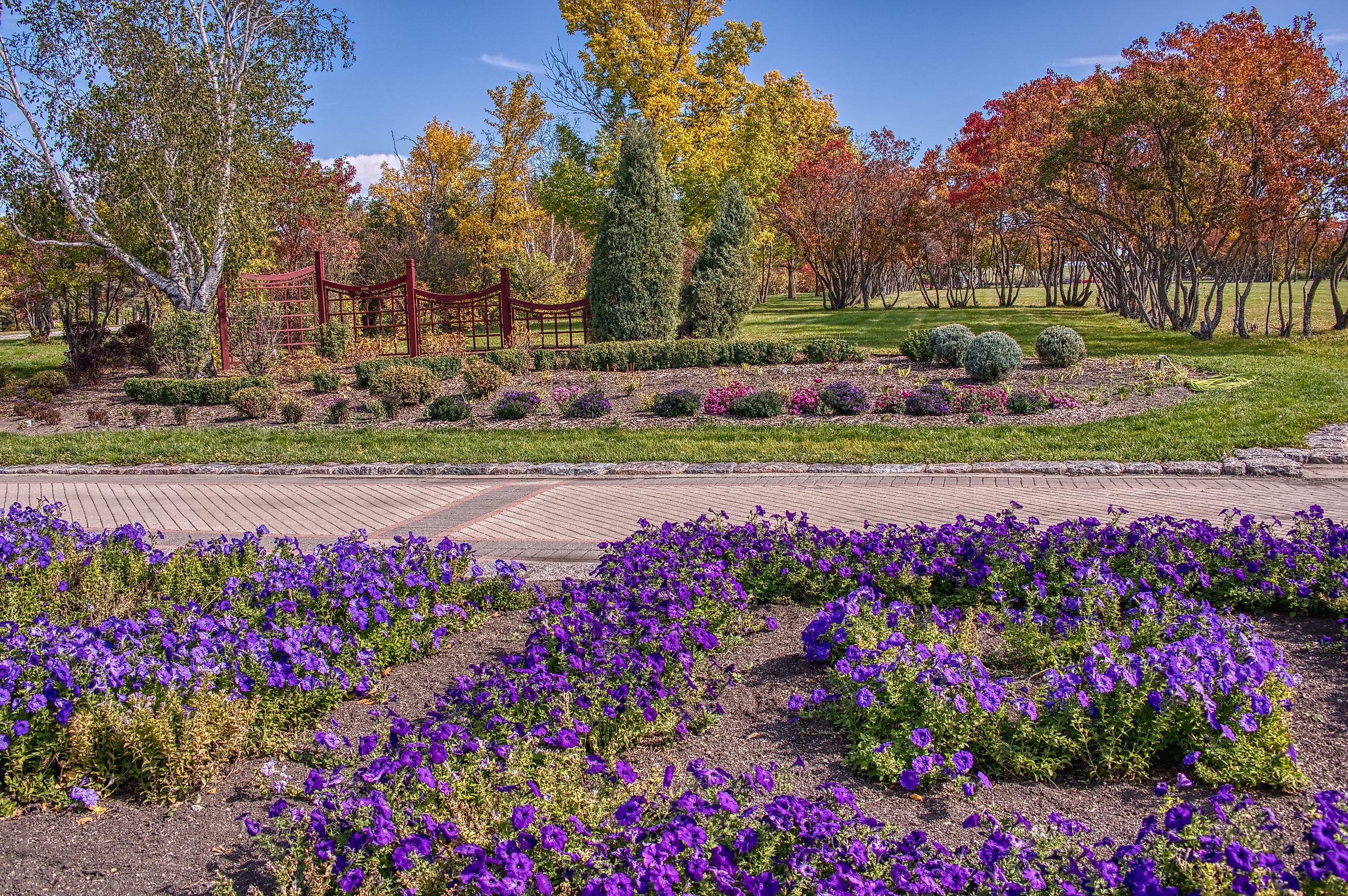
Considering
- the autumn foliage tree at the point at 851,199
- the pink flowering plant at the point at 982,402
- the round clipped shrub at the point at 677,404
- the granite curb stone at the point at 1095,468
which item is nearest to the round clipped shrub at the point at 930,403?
the pink flowering plant at the point at 982,402

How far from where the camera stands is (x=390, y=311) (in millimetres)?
20609

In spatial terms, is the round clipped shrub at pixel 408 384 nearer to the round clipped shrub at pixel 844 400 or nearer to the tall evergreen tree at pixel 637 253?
the tall evergreen tree at pixel 637 253

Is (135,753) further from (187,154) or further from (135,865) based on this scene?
(187,154)

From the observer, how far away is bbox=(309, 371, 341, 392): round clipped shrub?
50.8 ft

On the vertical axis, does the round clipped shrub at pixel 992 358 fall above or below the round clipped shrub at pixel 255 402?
above

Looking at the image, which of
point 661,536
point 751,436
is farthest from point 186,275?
point 661,536

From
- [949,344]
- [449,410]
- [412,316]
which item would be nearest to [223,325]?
[412,316]

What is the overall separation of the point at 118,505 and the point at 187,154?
12.3m

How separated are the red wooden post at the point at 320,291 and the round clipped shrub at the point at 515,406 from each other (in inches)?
386

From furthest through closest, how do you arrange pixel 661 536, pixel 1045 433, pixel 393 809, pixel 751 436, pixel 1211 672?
pixel 751 436
pixel 1045 433
pixel 661 536
pixel 1211 672
pixel 393 809

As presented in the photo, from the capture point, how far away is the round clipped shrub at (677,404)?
1227 cm

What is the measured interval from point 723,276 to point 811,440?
8763 millimetres

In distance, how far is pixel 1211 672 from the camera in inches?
129

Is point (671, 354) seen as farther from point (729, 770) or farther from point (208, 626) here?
point (729, 770)
